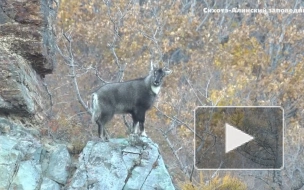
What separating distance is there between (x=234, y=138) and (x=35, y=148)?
458 centimetres

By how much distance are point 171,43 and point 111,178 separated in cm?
1754

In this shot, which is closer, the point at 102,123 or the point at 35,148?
the point at 35,148

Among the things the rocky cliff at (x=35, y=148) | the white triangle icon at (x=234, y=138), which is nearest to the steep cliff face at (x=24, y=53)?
the rocky cliff at (x=35, y=148)

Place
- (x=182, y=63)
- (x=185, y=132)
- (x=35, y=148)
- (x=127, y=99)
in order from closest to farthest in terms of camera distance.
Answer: (x=35, y=148) → (x=127, y=99) → (x=185, y=132) → (x=182, y=63)

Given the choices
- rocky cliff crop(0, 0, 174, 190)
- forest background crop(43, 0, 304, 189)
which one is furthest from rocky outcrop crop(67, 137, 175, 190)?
forest background crop(43, 0, 304, 189)

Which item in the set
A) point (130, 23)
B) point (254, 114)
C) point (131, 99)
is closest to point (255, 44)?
point (130, 23)

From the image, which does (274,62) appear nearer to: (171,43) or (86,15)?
(171,43)

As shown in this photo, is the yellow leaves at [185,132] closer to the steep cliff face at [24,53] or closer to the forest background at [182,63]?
the forest background at [182,63]

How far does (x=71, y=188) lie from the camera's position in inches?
396

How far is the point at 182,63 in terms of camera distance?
2753 cm
